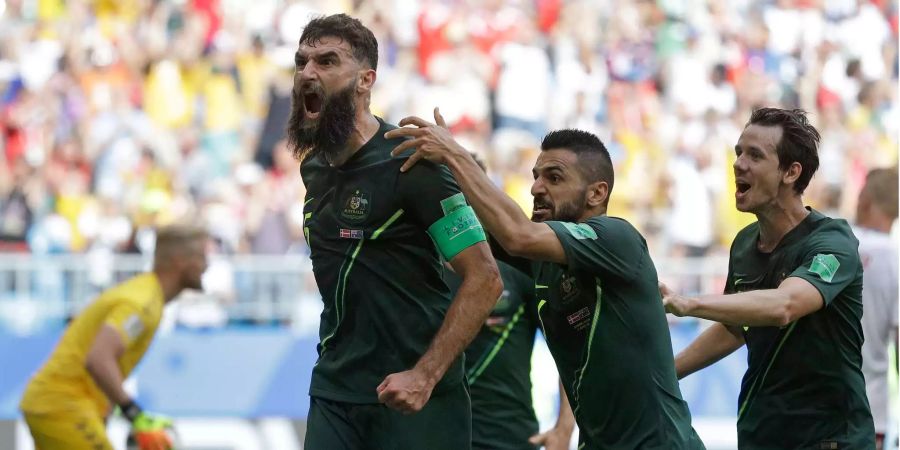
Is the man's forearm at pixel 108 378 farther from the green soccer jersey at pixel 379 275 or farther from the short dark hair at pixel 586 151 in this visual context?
the short dark hair at pixel 586 151

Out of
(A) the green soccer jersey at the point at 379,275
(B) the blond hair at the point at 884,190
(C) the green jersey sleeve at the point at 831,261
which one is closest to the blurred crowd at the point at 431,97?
(B) the blond hair at the point at 884,190

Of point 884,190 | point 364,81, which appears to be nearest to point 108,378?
point 364,81

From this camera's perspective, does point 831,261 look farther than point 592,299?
Yes

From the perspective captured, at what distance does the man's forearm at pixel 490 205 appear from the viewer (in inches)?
217

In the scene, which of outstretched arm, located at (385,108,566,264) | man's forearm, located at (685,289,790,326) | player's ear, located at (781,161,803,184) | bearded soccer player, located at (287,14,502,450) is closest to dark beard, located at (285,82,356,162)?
bearded soccer player, located at (287,14,502,450)

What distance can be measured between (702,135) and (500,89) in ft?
7.99

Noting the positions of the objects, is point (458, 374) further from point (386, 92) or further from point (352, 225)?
point (386, 92)

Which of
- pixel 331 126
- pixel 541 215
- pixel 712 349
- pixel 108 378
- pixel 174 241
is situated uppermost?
pixel 331 126

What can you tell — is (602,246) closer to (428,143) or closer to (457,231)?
(457,231)

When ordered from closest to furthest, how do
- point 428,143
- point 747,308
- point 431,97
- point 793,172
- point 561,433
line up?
point 428,143 → point 747,308 → point 793,172 → point 561,433 → point 431,97

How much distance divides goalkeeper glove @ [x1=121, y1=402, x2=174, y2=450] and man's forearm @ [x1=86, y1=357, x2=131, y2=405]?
0.06m

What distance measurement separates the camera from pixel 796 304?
5855mm

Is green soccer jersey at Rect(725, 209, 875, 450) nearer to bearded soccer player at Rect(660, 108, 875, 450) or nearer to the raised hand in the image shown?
bearded soccer player at Rect(660, 108, 875, 450)

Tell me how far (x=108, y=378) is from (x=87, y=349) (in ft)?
1.46
